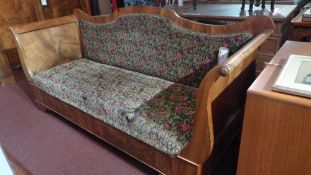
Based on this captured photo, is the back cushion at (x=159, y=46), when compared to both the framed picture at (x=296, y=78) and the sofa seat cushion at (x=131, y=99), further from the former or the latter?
the framed picture at (x=296, y=78)

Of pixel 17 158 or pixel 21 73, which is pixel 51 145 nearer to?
pixel 17 158

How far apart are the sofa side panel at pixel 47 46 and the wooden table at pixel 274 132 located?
192 cm

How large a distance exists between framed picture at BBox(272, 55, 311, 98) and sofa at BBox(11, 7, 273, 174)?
0.52 ft

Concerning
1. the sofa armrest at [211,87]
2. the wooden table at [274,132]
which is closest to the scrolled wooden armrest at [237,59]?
the sofa armrest at [211,87]

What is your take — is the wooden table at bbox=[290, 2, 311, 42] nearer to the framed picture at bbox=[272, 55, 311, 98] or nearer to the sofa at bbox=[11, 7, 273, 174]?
the sofa at bbox=[11, 7, 273, 174]

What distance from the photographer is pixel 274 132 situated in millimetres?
809

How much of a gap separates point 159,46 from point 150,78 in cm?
25

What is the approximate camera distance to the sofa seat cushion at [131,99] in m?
1.16

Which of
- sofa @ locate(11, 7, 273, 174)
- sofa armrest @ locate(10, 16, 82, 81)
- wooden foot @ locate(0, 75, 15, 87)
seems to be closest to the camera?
sofa @ locate(11, 7, 273, 174)

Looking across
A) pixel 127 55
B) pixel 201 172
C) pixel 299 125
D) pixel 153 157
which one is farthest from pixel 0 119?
pixel 299 125

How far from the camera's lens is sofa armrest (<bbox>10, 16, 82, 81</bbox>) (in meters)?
2.02

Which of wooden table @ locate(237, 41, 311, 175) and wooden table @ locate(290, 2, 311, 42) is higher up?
wooden table @ locate(290, 2, 311, 42)

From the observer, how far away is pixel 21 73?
10.1ft

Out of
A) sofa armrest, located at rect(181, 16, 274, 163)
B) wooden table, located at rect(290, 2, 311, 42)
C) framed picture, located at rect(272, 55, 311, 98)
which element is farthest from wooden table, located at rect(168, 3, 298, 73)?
framed picture, located at rect(272, 55, 311, 98)
